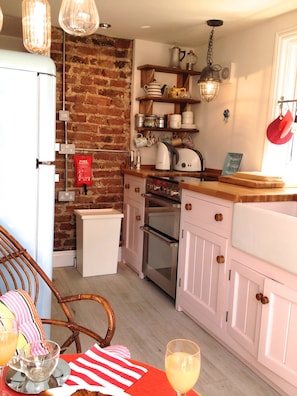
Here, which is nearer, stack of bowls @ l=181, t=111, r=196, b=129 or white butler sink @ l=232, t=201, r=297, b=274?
white butler sink @ l=232, t=201, r=297, b=274

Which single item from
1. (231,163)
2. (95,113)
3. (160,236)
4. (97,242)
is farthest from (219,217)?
(95,113)

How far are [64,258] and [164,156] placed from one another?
1.41m

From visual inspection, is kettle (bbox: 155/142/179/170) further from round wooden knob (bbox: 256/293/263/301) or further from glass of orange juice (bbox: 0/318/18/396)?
glass of orange juice (bbox: 0/318/18/396)

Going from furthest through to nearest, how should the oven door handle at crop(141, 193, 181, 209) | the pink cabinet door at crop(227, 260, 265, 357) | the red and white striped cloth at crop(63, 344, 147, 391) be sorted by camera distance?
the oven door handle at crop(141, 193, 181, 209)
the pink cabinet door at crop(227, 260, 265, 357)
the red and white striped cloth at crop(63, 344, 147, 391)

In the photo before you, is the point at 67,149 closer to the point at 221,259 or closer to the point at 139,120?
the point at 139,120

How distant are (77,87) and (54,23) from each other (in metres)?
0.57

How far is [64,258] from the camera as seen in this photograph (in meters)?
3.75

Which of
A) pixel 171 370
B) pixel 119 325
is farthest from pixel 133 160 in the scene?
pixel 171 370

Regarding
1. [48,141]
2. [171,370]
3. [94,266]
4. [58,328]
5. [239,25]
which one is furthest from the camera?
[94,266]

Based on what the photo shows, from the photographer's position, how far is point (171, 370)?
0.84m

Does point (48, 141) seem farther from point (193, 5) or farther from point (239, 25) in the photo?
point (239, 25)

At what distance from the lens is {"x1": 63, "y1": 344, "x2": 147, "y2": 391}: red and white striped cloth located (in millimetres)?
942

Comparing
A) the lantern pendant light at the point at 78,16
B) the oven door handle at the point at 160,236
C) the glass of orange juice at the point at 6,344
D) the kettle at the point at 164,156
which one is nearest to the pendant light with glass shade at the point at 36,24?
the lantern pendant light at the point at 78,16

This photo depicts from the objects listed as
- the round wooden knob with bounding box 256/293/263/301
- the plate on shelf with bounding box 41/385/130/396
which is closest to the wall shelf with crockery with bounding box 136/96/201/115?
the round wooden knob with bounding box 256/293/263/301
